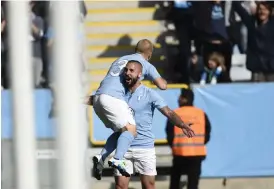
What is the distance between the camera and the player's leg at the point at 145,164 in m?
6.08

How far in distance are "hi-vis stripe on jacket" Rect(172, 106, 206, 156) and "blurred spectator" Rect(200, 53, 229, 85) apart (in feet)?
6.18

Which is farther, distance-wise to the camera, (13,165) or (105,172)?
(105,172)

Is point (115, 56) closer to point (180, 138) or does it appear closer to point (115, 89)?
point (180, 138)

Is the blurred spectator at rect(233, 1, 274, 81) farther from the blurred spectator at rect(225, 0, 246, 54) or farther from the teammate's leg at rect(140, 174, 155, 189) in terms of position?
the teammate's leg at rect(140, 174, 155, 189)

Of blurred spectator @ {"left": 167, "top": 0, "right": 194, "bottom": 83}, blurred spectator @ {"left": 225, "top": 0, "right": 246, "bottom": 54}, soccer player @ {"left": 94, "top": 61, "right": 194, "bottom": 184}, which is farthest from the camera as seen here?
blurred spectator @ {"left": 225, "top": 0, "right": 246, "bottom": 54}

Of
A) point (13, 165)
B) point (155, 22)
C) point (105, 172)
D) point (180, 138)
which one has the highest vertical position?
point (13, 165)

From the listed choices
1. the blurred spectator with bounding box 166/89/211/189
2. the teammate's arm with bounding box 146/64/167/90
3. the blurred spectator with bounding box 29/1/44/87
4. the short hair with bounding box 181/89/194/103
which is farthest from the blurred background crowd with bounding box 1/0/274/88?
the blurred spectator with bounding box 29/1/44/87

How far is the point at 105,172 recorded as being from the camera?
826 centimetres

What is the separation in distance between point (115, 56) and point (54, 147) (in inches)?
362

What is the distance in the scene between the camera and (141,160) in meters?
6.10

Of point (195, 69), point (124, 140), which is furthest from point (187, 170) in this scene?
point (195, 69)

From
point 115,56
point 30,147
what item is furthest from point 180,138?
point 30,147

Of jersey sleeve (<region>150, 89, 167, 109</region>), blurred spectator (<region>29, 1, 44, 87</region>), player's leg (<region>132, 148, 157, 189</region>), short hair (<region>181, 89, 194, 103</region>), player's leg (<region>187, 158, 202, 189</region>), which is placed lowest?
player's leg (<region>187, 158, 202, 189</region>)

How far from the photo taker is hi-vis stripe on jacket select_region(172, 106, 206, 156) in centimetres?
718
